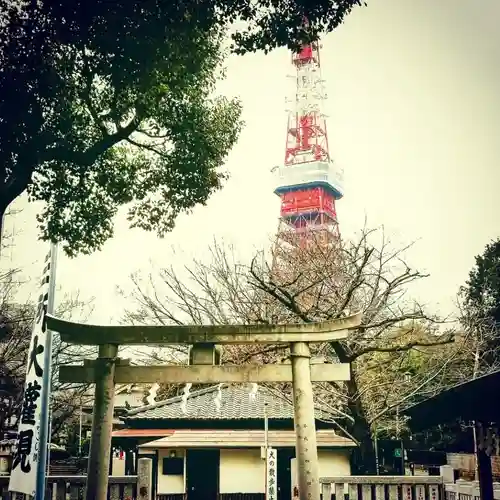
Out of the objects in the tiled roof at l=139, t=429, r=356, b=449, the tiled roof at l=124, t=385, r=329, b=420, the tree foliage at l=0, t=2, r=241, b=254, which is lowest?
the tiled roof at l=139, t=429, r=356, b=449

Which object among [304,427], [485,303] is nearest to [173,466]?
[304,427]

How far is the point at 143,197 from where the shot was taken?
19.5 ft

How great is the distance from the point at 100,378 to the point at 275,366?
4.96 feet

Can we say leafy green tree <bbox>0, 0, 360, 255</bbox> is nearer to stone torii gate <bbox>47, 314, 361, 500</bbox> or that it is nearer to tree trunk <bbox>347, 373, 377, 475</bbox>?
stone torii gate <bbox>47, 314, 361, 500</bbox>

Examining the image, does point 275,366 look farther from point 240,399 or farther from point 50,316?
point 240,399

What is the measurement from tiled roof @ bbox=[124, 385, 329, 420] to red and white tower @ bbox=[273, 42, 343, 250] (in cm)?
328

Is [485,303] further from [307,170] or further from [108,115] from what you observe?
[108,115]

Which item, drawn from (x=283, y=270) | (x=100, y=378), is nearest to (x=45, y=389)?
(x=100, y=378)

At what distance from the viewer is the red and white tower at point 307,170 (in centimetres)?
723

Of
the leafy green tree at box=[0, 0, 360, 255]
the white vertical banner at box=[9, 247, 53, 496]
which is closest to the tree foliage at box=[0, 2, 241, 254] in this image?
the leafy green tree at box=[0, 0, 360, 255]

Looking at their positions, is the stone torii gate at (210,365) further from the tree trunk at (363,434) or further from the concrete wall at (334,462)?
the concrete wall at (334,462)

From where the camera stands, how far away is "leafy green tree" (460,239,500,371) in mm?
10828

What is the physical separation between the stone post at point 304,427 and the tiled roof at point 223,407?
5.95m

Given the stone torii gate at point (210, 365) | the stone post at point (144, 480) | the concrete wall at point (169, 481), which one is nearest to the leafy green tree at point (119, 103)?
the stone torii gate at point (210, 365)
